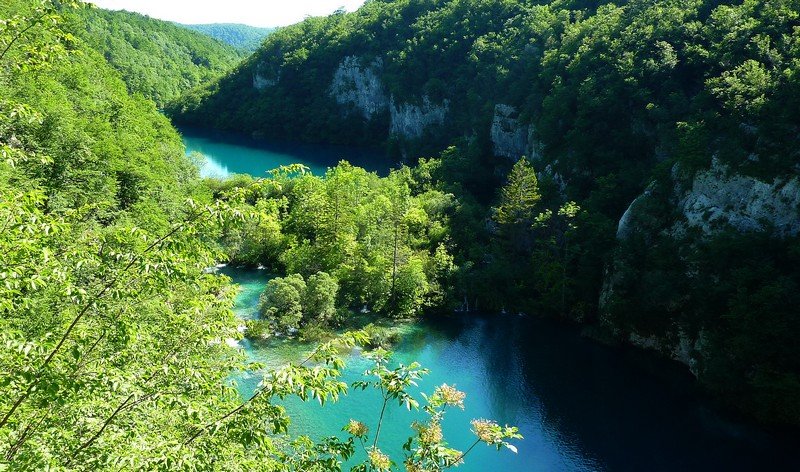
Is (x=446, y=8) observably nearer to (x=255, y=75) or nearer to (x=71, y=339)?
(x=255, y=75)

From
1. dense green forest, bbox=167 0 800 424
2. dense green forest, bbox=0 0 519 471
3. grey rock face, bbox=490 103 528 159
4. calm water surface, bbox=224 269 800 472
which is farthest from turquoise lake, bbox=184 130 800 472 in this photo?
grey rock face, bbox=490 103 528 159

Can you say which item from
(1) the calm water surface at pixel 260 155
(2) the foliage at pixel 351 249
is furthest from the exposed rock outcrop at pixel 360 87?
(2) the foliage at pixel 351 249

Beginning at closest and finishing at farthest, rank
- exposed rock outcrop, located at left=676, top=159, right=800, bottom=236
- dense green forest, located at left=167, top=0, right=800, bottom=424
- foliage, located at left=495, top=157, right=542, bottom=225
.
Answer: dense green forest, located at left=167, top=0, right=800, bottom=424
exposed rock outcrop, located at left=676, top=159, right=800, bottom=236
foliage, located at left=495, top=157, right=542, bottom=225

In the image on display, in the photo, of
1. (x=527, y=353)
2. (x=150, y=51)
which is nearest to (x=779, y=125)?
(x=527, y=353)

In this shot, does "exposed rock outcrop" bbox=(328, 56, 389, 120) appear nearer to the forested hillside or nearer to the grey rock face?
the forested hillside

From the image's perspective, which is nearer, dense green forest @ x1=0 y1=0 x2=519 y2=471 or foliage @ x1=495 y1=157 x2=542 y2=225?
dense green forest @ x1=0 y1=0 x2=519 y2=471

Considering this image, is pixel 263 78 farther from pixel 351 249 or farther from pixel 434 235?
pixel 351 249

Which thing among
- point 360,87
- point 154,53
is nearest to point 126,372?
point 360,87
